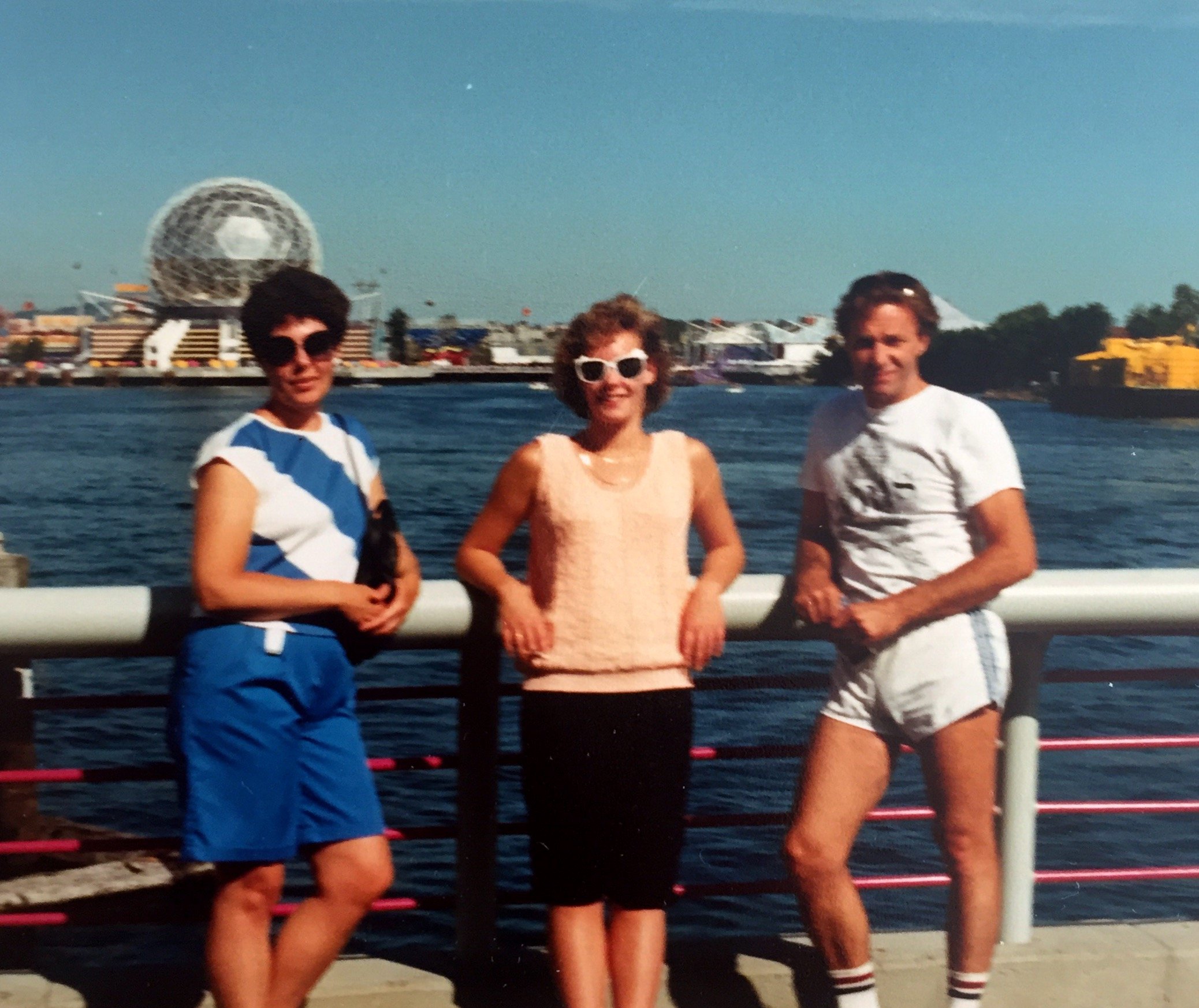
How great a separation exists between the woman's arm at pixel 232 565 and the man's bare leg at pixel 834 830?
2.82ft

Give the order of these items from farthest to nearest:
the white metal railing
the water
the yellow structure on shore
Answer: the yellow structure on shore
the water
the white metal railing

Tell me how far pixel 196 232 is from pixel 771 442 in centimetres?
6177

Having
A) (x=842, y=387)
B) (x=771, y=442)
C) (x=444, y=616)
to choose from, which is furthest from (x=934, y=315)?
(x=771, y=442)

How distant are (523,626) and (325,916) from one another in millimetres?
533

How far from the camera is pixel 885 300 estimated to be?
8.32 ft

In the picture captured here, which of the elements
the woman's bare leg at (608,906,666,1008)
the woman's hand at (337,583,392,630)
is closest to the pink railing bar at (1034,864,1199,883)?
the woman's bare leg at (608,906,666,1008)

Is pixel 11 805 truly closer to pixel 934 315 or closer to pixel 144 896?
pixel 144 896

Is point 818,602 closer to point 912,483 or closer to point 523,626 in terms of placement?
point 912,483

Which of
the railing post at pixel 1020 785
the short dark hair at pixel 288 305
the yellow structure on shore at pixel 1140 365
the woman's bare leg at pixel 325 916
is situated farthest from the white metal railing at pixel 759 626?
the yellow structure on shore at pixel 1140 365

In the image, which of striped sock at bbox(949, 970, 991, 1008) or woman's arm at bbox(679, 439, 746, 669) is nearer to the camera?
woman's arm at bbox(679, 439, 746, 669)

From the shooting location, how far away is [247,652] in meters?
2.22

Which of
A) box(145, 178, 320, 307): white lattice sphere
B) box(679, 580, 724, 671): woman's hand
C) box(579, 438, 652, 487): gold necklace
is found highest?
box(145, 178, 320, 307): white lattice sphere

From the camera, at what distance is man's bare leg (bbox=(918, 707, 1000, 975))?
2.48 metres

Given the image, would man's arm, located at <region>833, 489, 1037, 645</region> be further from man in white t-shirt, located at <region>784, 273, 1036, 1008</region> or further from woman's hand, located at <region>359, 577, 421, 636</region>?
woman's hand, located at <region>359, 577, 421, 636</region>
